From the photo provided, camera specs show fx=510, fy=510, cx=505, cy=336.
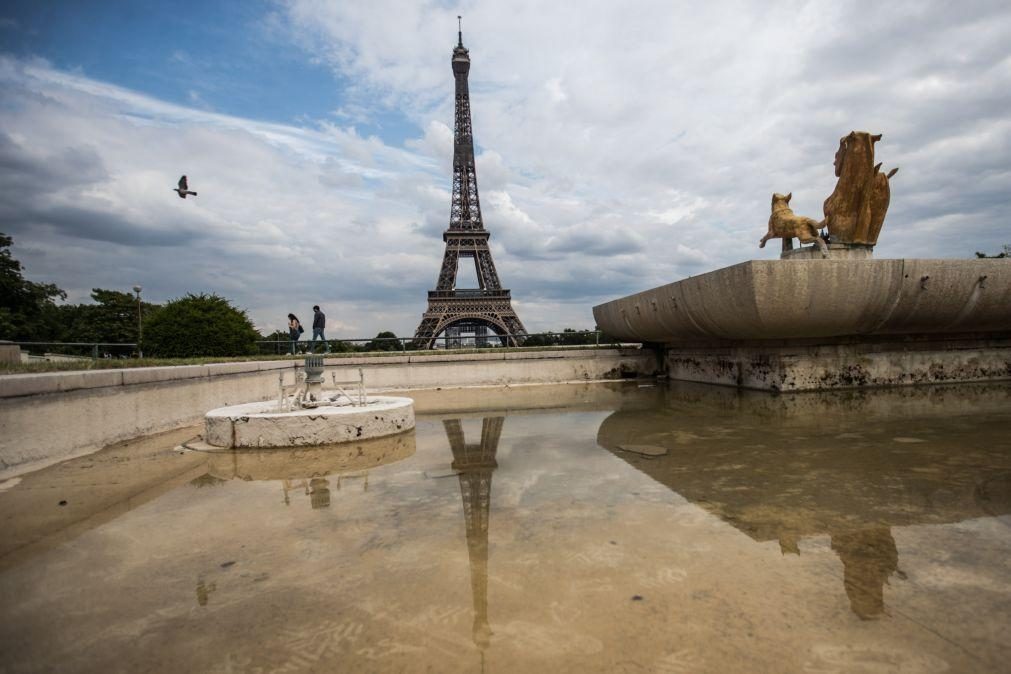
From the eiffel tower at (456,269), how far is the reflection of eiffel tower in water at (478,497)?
21.1 meters

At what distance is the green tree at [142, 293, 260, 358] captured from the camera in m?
12.4

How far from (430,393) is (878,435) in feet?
28.5

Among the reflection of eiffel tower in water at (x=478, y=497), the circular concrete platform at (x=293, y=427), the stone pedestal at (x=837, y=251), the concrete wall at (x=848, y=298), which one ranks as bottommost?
the reflection of eiffel tower in water at (x=478, y=497)

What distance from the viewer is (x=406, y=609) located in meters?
2.06

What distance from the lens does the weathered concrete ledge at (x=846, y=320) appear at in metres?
7.86

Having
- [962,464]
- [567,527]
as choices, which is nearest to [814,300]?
[962,464]

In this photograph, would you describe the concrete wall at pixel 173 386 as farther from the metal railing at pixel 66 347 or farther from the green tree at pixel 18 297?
the green tree at pixel 18 297

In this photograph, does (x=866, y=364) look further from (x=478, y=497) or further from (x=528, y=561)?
(x=528, y=561)

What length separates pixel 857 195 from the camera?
9.84 m

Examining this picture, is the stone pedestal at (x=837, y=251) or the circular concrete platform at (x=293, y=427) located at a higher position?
the stone pedestal at (x=837, y=251)

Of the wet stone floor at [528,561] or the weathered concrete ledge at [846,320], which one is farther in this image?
the weathered concrete ledge at [846,320]

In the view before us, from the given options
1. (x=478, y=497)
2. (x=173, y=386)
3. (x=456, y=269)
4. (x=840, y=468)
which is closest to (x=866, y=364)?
(x=840, y=468)

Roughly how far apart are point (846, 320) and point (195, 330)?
13862 mm

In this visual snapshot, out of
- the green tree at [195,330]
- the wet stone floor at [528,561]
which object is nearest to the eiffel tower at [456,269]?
the green tree at [195,330]
